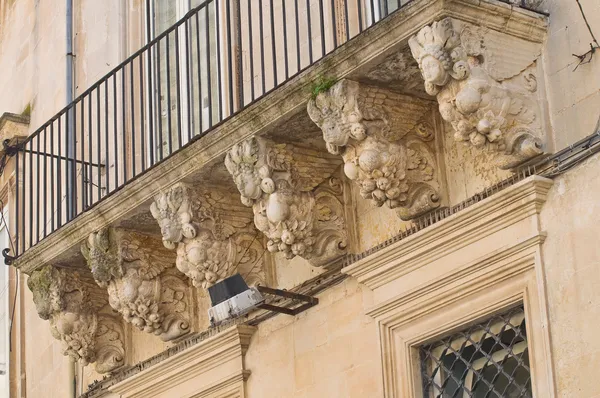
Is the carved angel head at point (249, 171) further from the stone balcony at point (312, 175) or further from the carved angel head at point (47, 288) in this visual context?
the carved angel head at point (47, 288)

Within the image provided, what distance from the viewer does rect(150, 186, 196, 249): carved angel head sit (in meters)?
10.0

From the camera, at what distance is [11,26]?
1438 centimetres

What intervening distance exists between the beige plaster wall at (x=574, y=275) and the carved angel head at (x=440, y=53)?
0.72 metres

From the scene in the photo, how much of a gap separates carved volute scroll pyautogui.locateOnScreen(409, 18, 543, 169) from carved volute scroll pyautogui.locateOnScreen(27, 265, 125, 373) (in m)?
3.66

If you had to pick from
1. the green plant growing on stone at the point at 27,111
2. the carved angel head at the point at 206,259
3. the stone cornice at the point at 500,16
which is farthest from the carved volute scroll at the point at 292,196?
the green plant growing on stone at the point at 27,111

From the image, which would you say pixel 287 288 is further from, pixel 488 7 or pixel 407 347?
pixel 488 7

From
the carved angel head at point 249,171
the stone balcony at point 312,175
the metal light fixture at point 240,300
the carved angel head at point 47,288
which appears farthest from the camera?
the carved angel head at point 47,288

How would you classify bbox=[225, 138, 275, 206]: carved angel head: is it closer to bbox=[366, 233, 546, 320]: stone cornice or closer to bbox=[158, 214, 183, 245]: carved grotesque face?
bbox=[158, 214, 183, 245]: carved grotesque face

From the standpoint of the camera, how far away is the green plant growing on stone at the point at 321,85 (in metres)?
8.89

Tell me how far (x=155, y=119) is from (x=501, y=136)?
11.3 ft

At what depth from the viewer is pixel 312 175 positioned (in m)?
9.63

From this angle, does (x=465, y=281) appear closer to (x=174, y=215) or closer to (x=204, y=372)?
(x=174, y=215)

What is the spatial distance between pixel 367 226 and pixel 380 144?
2.33ft

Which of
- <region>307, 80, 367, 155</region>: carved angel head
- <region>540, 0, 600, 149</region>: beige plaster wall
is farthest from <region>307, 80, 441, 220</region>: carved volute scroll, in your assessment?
<region>540, 0, 600, 149</region>: beige plaster wall
